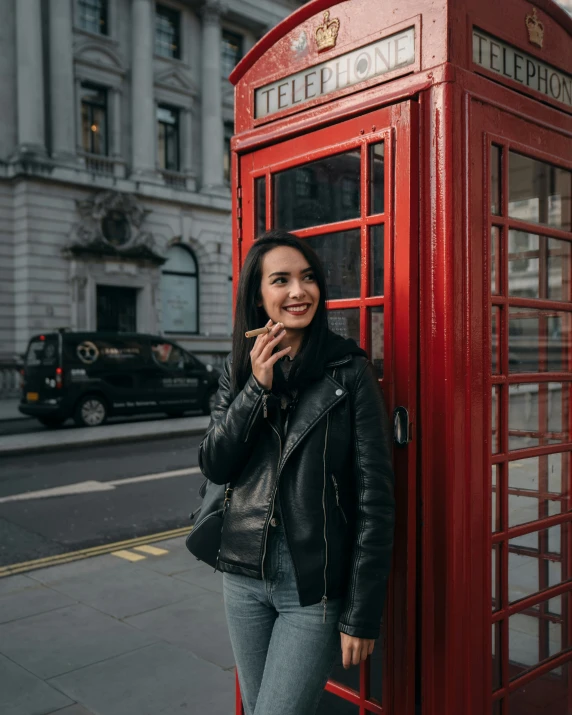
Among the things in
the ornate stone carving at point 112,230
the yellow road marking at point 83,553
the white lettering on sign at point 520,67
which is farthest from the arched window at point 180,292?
→ the white lettering on sign at point 520,67

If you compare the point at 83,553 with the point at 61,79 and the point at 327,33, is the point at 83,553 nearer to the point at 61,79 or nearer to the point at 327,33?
the point at 327,33

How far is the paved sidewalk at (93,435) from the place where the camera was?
37.8 ft

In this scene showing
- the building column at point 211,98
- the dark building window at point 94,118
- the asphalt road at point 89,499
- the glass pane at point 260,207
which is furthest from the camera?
the building column at point 211,98

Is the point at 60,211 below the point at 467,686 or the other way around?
the other way around

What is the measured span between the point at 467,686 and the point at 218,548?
37.1 inches

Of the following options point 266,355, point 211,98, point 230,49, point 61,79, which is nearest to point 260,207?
point 266,355

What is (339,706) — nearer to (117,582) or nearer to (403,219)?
(403,219)

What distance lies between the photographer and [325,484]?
6.35 ft

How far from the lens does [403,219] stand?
228 centimetres

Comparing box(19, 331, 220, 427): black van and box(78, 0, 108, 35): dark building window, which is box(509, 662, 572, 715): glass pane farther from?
box(78, 0, 108, 35): dark building window

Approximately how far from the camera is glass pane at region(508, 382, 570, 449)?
9.98 ft

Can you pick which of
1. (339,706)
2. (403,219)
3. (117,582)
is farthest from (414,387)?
(117,582)

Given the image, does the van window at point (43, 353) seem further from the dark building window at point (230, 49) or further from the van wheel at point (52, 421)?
the dark building window at point (230, 49)

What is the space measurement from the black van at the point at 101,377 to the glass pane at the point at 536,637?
1207 cm
